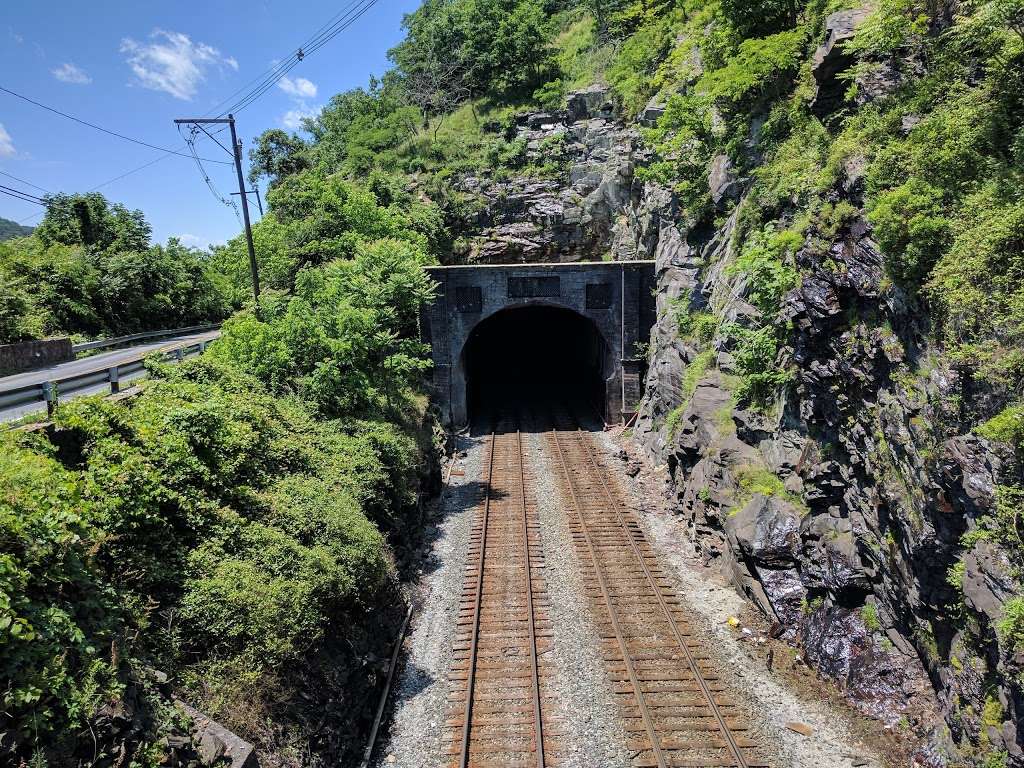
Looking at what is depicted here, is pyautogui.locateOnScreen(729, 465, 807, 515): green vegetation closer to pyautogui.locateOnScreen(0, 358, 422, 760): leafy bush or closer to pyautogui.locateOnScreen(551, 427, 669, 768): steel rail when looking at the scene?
pyautogui.locateOnScreen(551, 427, 669, 768): steel rail

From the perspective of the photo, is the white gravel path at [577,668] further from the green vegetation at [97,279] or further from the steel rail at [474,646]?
the green vegetation at [97,279]

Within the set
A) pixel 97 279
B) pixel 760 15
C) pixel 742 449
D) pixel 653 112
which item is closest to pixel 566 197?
pixel 653 112

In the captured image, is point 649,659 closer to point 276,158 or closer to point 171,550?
point 171,550

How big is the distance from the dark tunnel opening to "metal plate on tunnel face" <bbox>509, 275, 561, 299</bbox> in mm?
3224

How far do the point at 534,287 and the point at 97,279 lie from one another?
20.8 meters

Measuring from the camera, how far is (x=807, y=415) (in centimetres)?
1330

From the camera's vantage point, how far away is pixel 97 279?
1104 inches

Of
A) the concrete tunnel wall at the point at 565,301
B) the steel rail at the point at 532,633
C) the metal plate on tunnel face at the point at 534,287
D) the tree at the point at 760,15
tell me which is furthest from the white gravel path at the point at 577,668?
the tree at the point at 760,15

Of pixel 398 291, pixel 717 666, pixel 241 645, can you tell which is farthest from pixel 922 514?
pixel 398 291

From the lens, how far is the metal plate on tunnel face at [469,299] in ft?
89.8

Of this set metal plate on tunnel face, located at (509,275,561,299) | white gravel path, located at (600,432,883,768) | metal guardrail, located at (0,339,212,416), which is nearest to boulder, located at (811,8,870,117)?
white gravel path, located at (600,432,883,768)

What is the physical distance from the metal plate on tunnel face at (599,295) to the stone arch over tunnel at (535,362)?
1.14 metres

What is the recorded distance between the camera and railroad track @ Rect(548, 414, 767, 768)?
978 centimetres

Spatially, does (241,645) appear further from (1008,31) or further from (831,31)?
(831,31)
